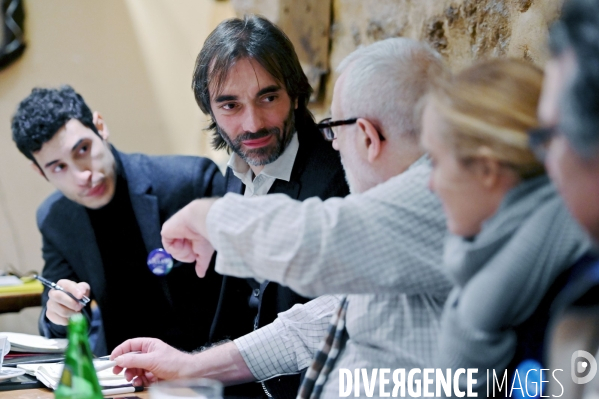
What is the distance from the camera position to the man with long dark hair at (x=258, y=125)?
6.43 feet

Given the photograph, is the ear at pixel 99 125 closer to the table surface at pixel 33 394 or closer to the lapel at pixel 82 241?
the lapel at pixel 82 241

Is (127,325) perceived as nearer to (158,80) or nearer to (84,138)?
(84,138)

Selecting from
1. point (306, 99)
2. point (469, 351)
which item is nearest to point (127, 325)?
point (306, 99)

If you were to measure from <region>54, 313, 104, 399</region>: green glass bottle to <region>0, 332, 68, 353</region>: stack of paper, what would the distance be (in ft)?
2.34

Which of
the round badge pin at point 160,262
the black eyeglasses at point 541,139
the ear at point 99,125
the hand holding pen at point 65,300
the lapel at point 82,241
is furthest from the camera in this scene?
the ear at point 99,125

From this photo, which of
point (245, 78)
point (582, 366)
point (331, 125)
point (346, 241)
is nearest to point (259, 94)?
point (245, 78)

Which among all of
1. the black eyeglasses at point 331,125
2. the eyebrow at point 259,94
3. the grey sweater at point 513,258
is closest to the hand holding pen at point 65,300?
the eyebrow at point 259,94

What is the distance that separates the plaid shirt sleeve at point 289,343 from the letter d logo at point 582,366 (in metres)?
0.71

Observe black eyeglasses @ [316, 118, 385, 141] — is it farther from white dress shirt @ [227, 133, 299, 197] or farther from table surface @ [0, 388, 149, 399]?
table surface @ [0, 388, 149, 399]

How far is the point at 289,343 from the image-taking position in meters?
1.55

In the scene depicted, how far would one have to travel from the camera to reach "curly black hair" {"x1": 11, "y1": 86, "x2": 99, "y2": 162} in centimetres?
235

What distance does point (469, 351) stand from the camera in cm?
96

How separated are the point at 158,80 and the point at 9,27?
0.79 m

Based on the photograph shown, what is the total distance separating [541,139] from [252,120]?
1.27 m
